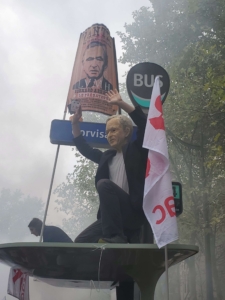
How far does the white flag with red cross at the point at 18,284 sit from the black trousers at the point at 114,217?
955mm

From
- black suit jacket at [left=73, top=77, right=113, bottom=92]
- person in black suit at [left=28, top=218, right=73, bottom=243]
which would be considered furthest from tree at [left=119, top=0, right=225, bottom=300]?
person in black suit at [left=28, top=218, right=73, bottom=243]

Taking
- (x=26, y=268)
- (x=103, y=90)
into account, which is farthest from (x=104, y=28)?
(x=26, y=268)

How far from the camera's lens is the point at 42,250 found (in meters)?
2.32

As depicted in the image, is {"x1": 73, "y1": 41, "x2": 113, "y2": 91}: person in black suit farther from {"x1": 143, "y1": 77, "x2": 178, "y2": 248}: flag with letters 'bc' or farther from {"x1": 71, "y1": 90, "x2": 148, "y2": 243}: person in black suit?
{"x1": 143, "y1": 77, "x2": 178, "y2": 248}: flag with letters 'bc'

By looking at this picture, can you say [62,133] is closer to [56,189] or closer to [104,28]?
[104,28]

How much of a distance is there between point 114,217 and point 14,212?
3107 centimetres

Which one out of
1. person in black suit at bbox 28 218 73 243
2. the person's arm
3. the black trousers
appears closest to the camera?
the black trousers

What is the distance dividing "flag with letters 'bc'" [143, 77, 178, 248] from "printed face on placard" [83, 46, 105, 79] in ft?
5.83

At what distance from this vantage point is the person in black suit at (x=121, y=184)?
270 cm

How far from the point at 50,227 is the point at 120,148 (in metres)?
0.94

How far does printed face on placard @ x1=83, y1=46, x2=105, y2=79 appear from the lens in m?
4.32

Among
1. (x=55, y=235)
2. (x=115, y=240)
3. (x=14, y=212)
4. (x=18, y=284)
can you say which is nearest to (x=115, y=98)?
(x=115, y=240)

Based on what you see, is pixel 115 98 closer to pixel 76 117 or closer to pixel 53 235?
pixel 76 117

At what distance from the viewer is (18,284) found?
369 cm
